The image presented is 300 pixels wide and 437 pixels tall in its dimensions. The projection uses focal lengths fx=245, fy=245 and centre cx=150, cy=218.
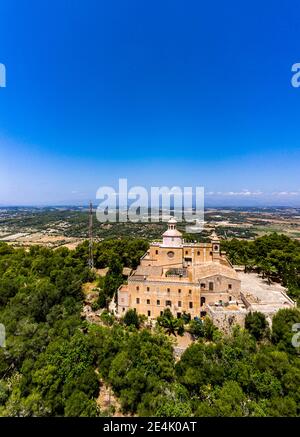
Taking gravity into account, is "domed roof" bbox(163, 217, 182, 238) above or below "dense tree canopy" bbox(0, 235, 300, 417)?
above

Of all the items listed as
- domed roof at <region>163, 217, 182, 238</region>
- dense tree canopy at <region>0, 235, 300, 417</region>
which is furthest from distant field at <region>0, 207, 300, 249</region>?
dense tree canopy at <region>0, 235, 300, 417</region>

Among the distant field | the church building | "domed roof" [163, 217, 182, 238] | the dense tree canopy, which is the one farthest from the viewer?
the distant field

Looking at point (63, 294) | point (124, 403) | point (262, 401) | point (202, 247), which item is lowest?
point (124, 403)

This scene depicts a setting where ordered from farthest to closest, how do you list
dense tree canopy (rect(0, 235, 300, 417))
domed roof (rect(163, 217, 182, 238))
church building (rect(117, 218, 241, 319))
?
1. domed roof (rect(163, 217, 182, 238))
2. church building (rect(117, 218, 241, 319))
3. dense tree canopy (rect(0, 235, 300, 417))

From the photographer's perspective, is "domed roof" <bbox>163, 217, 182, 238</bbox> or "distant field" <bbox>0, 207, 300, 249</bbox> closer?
"domed roof" <bbox>163, 217, 182, 238</bbox>

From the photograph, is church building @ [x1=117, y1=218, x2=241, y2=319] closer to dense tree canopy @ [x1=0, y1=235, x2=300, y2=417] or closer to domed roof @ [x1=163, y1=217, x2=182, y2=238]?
dense tree canopy @ [x1=0, y1=235, x2=300, y2=417]

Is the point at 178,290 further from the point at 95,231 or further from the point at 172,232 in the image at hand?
the point at 95,231

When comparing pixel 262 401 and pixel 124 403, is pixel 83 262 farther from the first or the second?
pixel 262 401

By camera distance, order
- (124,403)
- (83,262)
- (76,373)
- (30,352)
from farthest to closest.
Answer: (83,262) → (30,352) → (76,373) → (124,403)

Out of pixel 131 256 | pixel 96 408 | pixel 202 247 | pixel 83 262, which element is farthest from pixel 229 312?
pixel 83 262

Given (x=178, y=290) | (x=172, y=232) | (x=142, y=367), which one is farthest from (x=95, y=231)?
(x=142, y=367)

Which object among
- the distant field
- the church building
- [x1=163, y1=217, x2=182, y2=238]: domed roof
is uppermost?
[x1=163, y1=217, x2=182, y2=238]: domed roof
